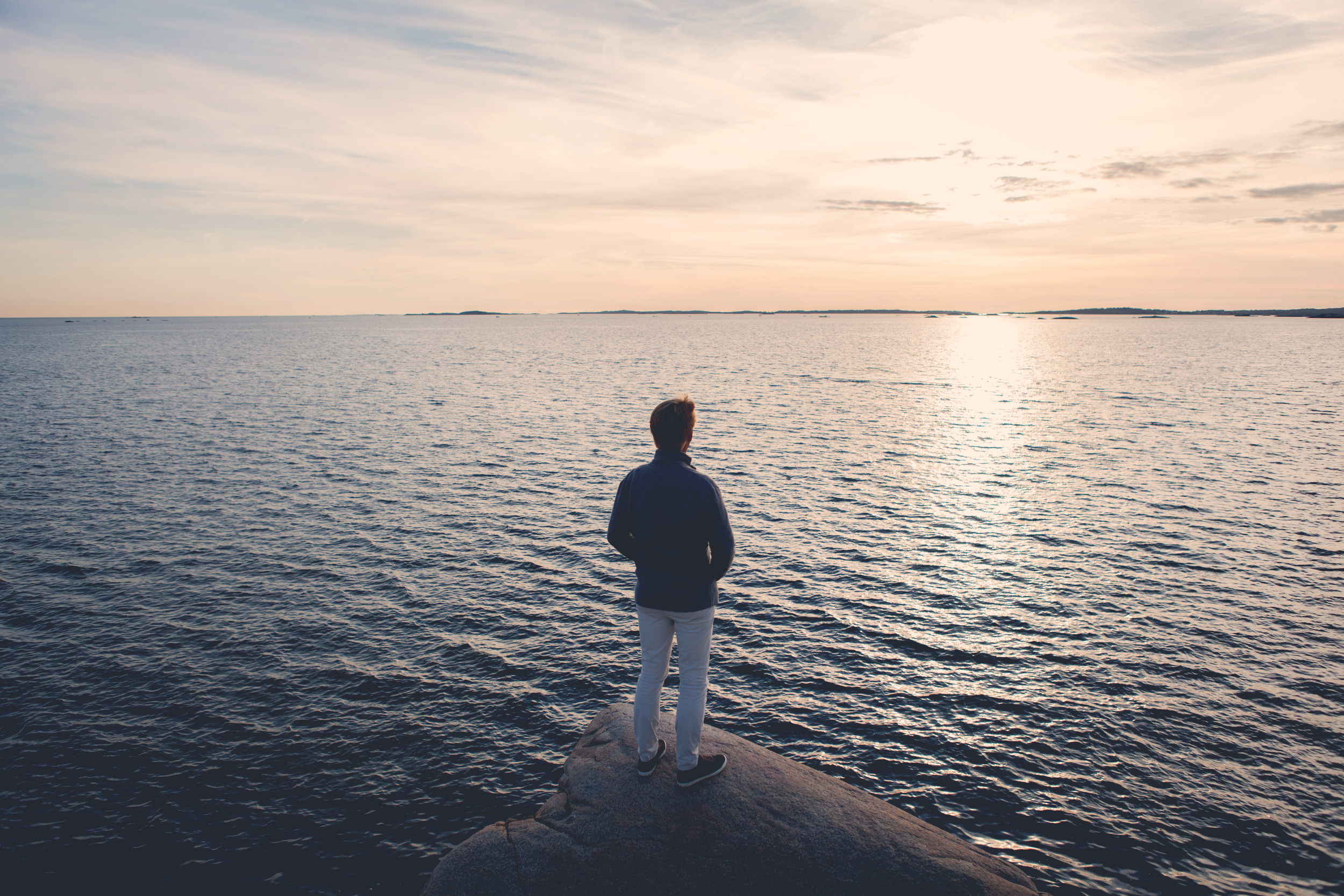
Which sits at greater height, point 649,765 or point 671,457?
point 671,457

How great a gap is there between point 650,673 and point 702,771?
144 cm

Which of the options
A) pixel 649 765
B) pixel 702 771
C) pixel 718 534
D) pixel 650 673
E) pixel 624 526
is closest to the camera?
pixel 718 534

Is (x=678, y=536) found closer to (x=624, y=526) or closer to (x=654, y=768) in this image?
(x=624, y=526)

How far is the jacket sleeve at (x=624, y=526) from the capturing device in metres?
6.97

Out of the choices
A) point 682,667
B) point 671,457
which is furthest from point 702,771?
point 671,457

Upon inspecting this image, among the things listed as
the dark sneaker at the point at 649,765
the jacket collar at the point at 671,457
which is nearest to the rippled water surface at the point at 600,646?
the dark sneaker at the point at 649,765

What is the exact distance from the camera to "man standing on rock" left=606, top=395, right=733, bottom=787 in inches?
264

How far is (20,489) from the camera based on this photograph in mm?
26438

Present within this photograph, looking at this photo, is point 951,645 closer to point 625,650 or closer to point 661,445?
point 625,650

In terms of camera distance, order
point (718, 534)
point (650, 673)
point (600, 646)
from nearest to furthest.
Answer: point (718, 534) < point (650, 673) < point (600, 646)

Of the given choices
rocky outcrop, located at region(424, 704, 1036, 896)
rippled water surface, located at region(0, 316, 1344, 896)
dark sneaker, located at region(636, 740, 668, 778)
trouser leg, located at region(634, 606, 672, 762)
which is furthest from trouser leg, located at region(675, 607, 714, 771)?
rippled water surface, located at region(0, 316, 1344, 896)

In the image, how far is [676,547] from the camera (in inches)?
265

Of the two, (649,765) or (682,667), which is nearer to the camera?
(682,667)

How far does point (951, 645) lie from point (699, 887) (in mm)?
10437
